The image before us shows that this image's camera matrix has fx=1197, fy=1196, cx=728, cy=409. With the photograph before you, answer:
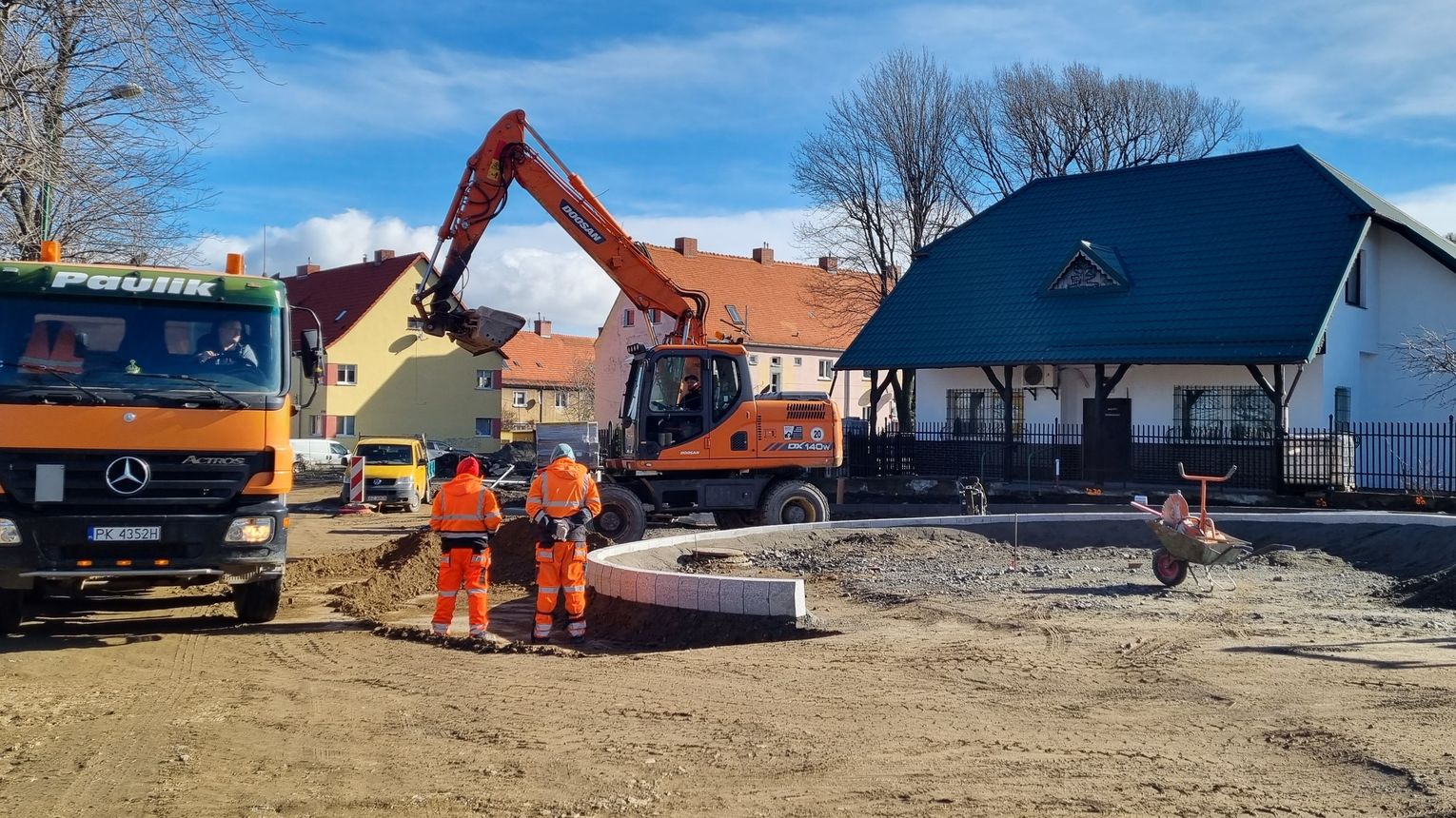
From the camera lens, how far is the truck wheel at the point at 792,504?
60.1ft

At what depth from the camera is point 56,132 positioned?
12727 mm

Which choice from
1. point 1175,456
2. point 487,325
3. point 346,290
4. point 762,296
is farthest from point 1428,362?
point 346,290

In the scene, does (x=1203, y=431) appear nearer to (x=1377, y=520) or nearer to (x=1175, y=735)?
(x=1377, y=520)

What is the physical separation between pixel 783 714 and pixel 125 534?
5.48 meters

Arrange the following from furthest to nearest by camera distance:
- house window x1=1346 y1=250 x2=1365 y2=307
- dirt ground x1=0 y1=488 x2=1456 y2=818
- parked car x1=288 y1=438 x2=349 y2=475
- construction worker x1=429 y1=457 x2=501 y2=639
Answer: parked car x1=288 y1=438 x2=349 y2=475 < house window x1=1346 y1=250 x2=1365 y2=307 < construction worker x1=429 y1=457 x2=501 y2=639 < dirt ground x1=0 y1=488 x2=1456 y2=818

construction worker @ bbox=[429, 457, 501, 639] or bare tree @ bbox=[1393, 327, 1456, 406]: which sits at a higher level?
bare tree @ bbox=[1393, 327, 1456, 406]

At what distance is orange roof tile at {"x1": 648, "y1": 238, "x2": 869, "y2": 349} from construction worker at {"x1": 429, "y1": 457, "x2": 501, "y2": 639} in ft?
129

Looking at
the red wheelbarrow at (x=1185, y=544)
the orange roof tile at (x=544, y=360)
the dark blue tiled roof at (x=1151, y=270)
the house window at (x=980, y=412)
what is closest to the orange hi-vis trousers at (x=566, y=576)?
the red wheelbarrow at (x=1185, y=544)

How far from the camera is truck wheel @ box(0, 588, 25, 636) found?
9.90m

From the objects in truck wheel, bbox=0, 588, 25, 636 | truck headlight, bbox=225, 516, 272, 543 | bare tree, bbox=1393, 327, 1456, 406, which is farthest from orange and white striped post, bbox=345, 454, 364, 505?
bare tree, bbox=1393, 327, 1456, 406

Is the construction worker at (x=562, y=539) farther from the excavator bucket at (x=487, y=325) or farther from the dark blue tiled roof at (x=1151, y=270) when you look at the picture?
the dark blue tiled roof at (x=1151, y=270)

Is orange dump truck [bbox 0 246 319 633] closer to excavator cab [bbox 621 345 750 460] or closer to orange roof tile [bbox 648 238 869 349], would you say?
excavator cab [bbox 621 345 750 460]

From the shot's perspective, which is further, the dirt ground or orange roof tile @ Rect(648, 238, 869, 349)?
orange roof tile @ Rect(648, 238, 869, 349)

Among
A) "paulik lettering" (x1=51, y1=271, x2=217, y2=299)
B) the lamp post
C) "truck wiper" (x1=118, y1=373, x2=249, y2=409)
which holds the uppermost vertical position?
the lamp post
